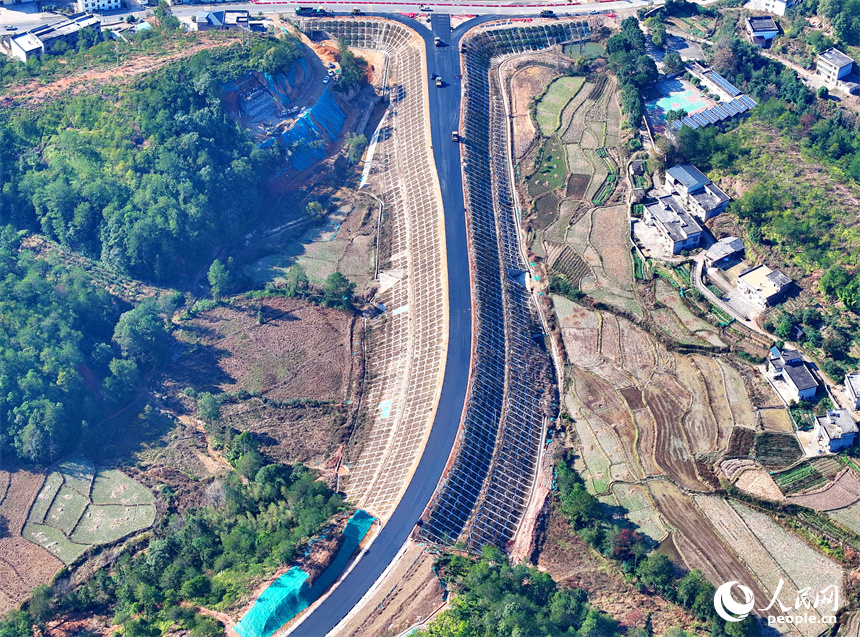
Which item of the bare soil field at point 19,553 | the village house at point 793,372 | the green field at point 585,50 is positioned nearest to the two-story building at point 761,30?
the green field at point 585,50

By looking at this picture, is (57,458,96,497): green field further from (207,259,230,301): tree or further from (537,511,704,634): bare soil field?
(537,511,704,634): bare soil field

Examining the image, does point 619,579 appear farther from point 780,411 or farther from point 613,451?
point 780,411

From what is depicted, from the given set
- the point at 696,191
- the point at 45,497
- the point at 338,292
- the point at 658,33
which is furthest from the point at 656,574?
the point at 658,33

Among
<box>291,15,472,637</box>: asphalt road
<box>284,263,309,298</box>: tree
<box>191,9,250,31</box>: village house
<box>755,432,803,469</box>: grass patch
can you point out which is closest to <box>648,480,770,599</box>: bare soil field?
<box>755,432,803,469</box>: grass patch

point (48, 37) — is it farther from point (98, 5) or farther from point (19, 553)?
point (19, 553)

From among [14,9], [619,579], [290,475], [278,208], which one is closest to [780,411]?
[619,579]

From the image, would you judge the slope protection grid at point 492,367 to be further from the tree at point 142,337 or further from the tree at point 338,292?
the tree at point 142,337

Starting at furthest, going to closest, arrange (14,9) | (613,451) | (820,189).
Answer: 1. (14,9)
2. (820,189)
3. (613,451)
